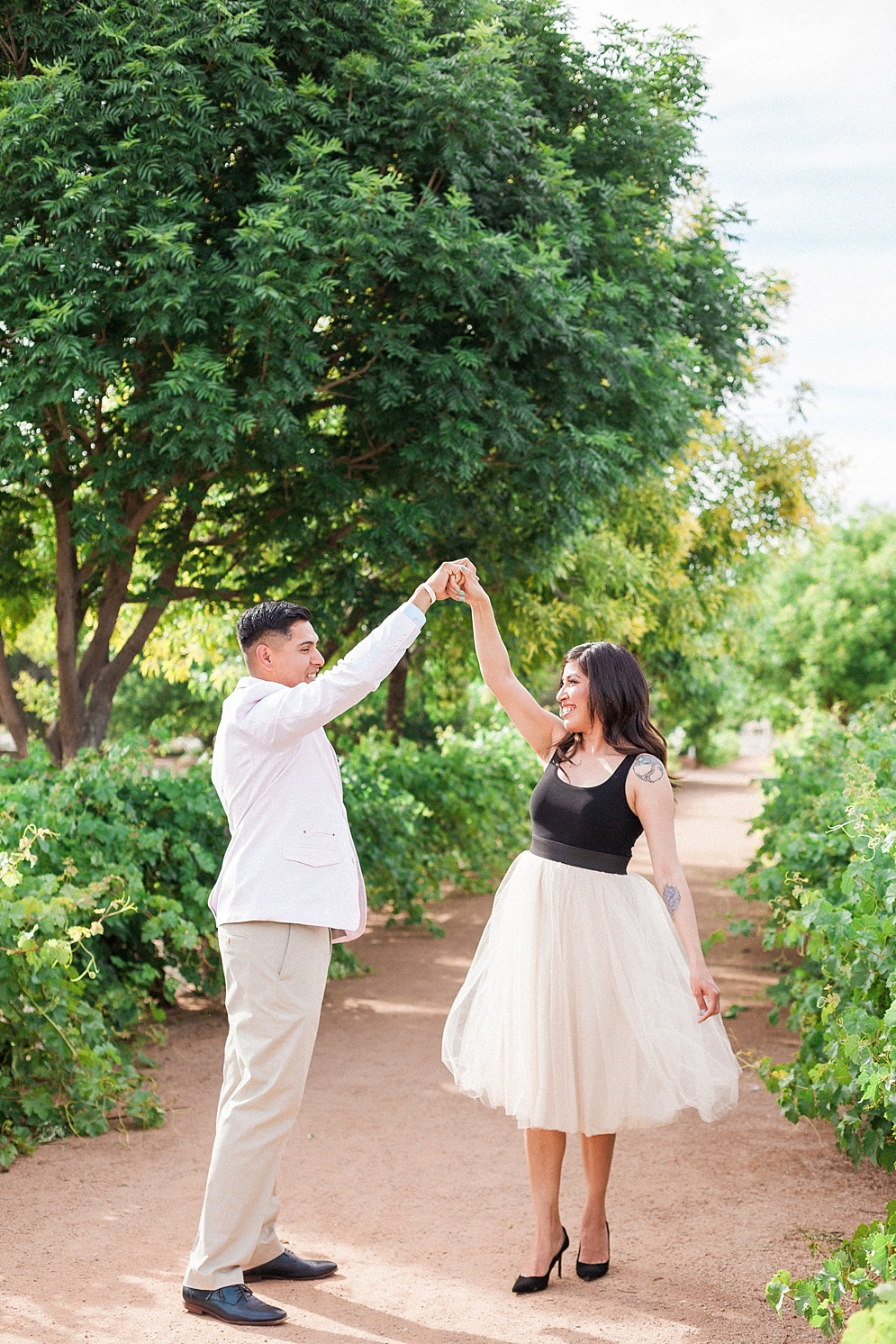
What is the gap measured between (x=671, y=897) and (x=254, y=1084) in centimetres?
142

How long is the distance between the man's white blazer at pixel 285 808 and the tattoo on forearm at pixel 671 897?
988mm

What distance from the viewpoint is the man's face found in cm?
382

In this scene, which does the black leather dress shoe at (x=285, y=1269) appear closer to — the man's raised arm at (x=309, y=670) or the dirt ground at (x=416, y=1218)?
the dirt ground at (x=416, y=1218)

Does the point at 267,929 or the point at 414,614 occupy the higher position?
the point at 414,614

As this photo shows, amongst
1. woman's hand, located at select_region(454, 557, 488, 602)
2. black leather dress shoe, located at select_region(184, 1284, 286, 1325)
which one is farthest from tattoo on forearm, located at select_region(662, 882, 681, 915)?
black leather dress shoe, located at select_region(184, 1284, 286, 1325)

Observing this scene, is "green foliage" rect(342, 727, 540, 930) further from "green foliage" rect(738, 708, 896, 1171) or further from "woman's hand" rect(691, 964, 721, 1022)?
"woman's hand" rect(691, 964, 721, 1022)

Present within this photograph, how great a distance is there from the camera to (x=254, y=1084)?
3.61 meters

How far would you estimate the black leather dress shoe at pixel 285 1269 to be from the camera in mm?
3953

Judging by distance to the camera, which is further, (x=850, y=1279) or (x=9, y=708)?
(x=9, y=708)

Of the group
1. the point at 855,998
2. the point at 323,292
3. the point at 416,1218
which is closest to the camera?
the point at 855,998

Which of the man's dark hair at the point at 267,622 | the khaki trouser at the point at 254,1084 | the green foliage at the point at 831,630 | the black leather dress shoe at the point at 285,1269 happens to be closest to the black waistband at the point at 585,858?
the khaki trouser at the point at 254,1084

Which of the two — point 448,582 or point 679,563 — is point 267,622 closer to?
point 448,582

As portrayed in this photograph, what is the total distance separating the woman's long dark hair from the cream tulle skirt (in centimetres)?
44

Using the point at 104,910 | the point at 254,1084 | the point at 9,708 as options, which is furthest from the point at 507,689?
the point at 9,708
